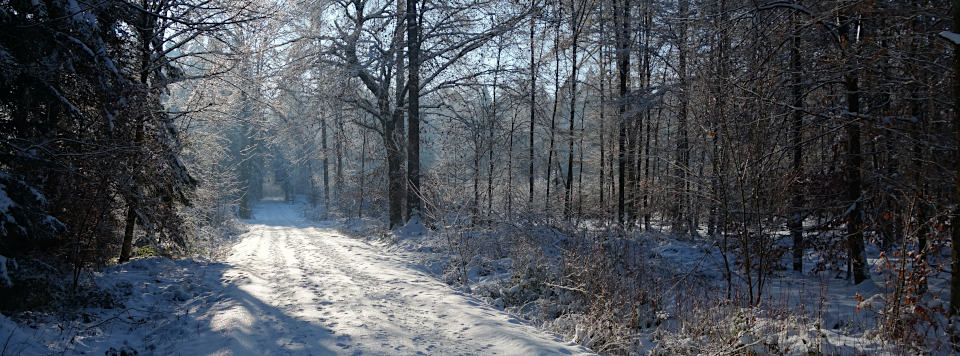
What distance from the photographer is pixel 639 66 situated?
17781 millimetres

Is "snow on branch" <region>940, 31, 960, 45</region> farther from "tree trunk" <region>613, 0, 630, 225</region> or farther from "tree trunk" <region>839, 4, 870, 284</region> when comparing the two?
"tree trunk" <region>613, 0, 630, 225</region>

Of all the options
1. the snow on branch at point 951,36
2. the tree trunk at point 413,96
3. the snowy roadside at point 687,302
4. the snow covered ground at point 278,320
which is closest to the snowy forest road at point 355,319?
the snow covered ground at point 278,320

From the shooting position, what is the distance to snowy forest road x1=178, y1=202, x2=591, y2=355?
13.9 feet

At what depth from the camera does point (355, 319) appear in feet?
16.7

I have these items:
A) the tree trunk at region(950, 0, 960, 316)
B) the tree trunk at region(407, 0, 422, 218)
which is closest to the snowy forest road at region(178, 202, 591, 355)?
the tree trunk at region(950, 0, 960, 316)

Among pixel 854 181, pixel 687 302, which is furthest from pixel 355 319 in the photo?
pixel 854 181

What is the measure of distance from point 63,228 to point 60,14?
265 cm

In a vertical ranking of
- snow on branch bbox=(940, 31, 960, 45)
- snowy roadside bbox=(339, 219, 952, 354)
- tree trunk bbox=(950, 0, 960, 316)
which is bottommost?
snowy roadside bbox=(339, 219, 952, 354)

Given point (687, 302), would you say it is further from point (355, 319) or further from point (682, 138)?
point (682, 138)

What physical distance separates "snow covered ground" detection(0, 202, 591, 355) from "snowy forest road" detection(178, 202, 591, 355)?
0.04 feet

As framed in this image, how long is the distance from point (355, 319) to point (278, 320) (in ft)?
2.91

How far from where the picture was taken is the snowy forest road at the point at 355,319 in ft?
13.9

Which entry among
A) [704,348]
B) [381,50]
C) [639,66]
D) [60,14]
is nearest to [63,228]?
[60,14]

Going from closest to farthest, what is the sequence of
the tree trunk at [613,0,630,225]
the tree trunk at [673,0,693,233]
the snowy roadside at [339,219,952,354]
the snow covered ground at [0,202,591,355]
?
the snow covered ground at [0,202,591,355] → the snowy roadside at [339,219,952,354] → the tree trunk at [673,0,693,233] → the tree trunk at [613,0,630,225]
